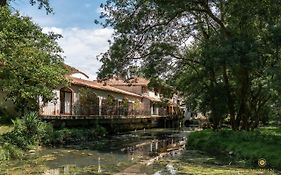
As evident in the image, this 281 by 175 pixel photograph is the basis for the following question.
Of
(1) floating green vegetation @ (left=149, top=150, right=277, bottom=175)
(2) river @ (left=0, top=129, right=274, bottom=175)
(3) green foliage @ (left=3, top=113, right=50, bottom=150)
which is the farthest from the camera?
(3) green foliage @ (left=3, top=113, right=50, bottom=150)

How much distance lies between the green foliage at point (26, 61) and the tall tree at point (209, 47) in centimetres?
404

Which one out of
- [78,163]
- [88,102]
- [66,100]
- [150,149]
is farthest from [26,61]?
[88,102]

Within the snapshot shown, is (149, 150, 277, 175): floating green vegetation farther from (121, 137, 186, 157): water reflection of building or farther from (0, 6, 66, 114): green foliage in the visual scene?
(0, 6, 66, 114): green foliage

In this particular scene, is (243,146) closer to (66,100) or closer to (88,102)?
(66,100)

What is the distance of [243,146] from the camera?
24531mm

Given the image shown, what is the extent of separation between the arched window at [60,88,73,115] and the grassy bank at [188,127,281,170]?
13.3 metres

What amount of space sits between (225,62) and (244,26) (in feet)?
10.9

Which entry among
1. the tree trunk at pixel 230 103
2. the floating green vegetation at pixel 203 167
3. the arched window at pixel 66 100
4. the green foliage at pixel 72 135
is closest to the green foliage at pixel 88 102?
the arched window at pixel 66 100

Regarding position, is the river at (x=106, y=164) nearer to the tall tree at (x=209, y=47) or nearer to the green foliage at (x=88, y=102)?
the tall tree at (x=209, y=47)

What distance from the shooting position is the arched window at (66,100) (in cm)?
4058

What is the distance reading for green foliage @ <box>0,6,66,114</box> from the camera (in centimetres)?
2012

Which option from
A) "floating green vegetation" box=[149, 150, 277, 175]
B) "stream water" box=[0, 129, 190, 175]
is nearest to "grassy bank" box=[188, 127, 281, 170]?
"floating green vegetation" box=[149, 150, 277, 175]

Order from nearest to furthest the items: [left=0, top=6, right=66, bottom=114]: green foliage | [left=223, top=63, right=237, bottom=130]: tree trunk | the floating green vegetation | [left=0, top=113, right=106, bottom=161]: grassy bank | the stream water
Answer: the floating green vegetation, the stream water, [left=0, top=6, right=66, bottom=114]: green foliage, [left=0, top=113, right=106, bottom=161]: grassy bank, [left=223, top=63, right=237, bottom=130]: tree trunk

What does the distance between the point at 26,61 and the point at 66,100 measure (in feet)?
59.6
